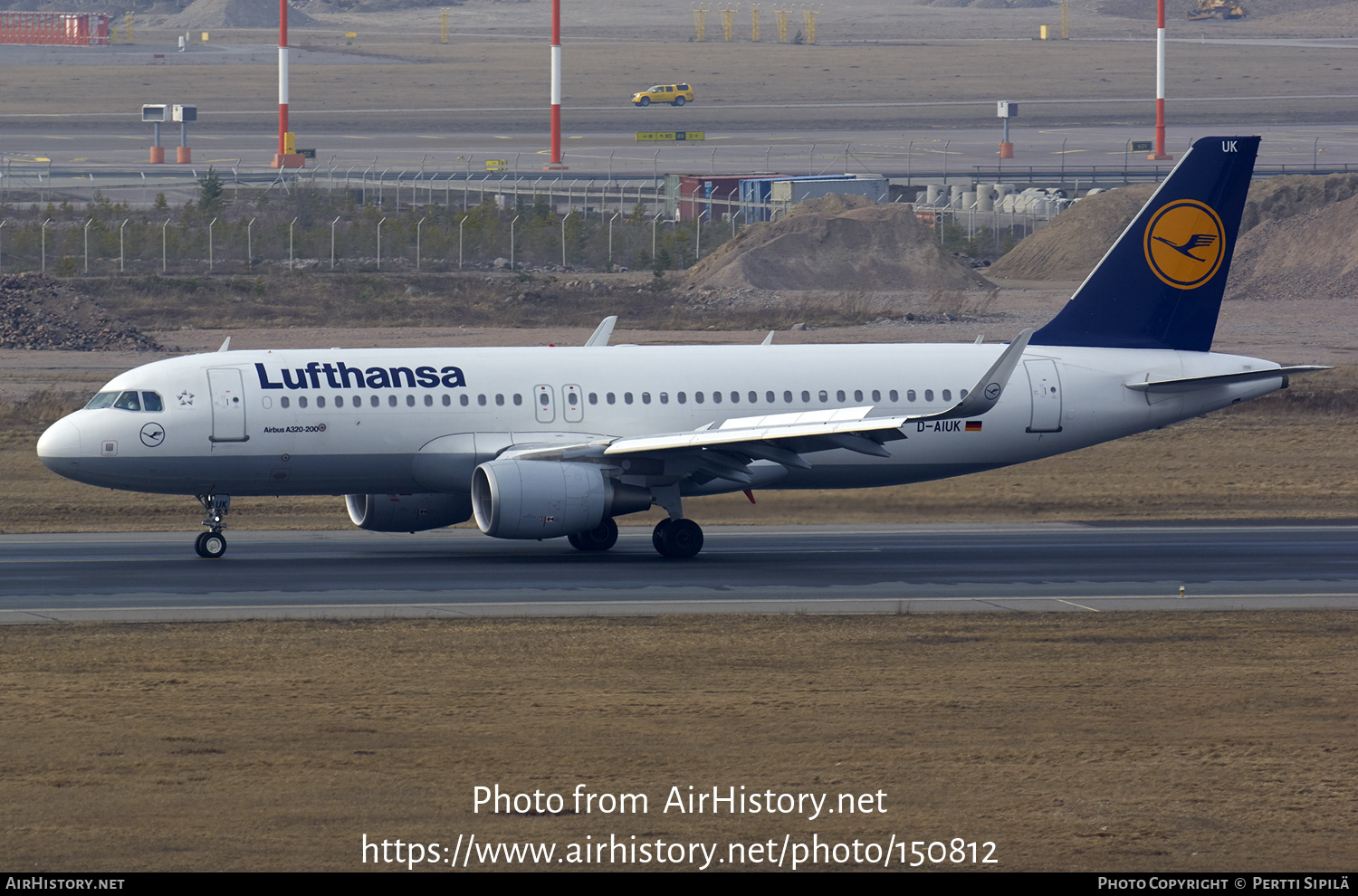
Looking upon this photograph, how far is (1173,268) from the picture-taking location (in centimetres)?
3888

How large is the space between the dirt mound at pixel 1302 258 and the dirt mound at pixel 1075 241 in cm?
615

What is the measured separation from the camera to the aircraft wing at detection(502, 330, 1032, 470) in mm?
31766

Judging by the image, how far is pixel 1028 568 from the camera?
1326 inches

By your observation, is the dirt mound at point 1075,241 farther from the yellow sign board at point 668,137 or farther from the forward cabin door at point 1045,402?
the yellow sign board at point 668,137

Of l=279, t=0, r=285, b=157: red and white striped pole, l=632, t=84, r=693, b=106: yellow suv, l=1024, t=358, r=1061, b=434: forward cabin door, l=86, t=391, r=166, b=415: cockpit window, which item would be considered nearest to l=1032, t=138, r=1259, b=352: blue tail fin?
l=1024, t=358, r=1061, b=434: forward cabin door

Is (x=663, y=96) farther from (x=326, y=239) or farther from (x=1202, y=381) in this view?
(x=1202, y=381)

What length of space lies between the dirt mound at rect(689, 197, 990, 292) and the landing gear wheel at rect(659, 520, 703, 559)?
155 feet

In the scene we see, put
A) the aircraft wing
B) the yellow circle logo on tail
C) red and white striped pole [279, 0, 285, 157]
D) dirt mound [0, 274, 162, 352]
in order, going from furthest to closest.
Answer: red and white striped pole [279, 0, 285, 157] < dirt mound [0, 274, 162, 352] < the yellow circle logo on tail < the aircraft wing

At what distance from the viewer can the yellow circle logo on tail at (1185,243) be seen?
38844mm

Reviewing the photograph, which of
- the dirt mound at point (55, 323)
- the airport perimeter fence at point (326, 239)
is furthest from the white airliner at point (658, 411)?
the airport perimeter fence at point (326, 239)

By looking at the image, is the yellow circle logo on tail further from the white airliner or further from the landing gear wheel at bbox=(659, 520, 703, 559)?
the landing gear wheel at bbox=(659, 520, 703, 559)

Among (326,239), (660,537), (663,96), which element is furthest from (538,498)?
(663,96)

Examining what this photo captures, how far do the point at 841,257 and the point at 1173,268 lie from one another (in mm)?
47574
